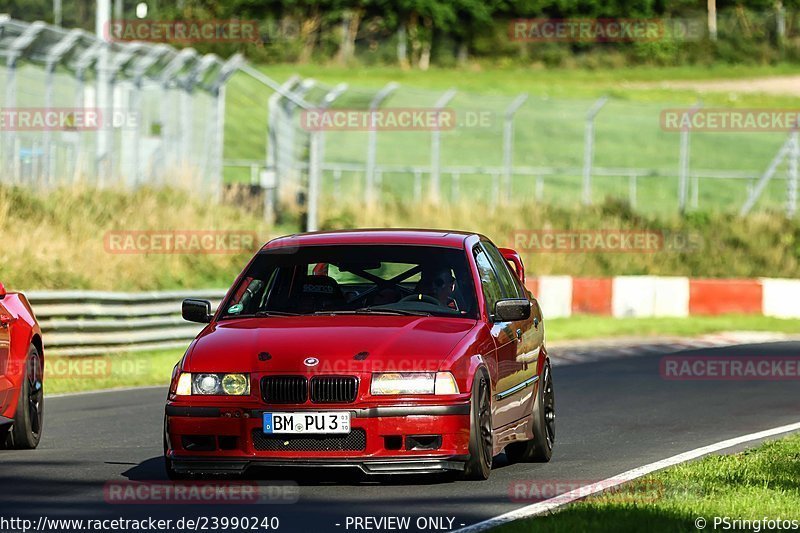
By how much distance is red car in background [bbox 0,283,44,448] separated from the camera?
37.8 ft

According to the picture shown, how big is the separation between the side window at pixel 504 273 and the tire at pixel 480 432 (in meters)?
1.61

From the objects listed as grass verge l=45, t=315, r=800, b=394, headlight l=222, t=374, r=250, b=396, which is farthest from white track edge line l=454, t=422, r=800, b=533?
grass verge l=45, t=315, r=800, b=394

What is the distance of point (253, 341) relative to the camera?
9508mm

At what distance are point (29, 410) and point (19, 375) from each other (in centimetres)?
38

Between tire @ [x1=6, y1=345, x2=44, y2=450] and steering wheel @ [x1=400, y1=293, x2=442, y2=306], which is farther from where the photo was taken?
tire @ [x1=6, y1=345, x2=44, y2=450]

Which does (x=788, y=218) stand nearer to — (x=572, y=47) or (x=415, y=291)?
(x=415, y=291)

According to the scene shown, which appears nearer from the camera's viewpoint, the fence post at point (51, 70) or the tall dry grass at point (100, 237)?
the tall dry grass at point (100, 237)

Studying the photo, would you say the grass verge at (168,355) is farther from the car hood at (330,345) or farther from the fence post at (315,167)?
the car hood at (330,345)

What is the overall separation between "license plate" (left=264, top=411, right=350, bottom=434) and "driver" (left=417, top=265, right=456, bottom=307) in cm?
140

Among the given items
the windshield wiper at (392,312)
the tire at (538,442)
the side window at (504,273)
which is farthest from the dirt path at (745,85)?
the windshield wiper at (392,312)

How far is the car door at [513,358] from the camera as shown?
10.3 metres

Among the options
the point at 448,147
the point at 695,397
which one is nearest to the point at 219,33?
the point at 448,147

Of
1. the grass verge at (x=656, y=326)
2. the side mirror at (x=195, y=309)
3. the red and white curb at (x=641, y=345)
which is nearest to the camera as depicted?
the side mirror at (x=195, y=309)

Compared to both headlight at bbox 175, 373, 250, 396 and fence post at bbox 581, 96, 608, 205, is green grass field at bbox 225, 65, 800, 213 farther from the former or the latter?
headlight at bbox 175, 373, 250, 396
